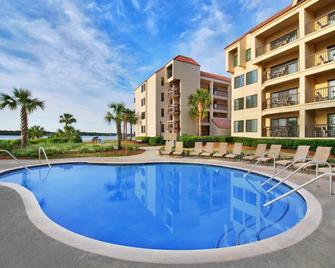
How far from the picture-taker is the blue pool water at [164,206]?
4828 mm

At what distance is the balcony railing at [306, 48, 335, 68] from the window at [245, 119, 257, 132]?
7.85 meters

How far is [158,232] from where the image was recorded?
5.03m

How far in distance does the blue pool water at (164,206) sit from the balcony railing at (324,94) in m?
12.8

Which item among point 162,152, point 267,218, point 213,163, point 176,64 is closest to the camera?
point 267,218

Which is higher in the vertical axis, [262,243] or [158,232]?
[262,243]

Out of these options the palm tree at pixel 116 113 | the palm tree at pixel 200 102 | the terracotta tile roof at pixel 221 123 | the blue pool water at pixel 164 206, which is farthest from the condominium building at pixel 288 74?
the palm tree at pixel 116 113

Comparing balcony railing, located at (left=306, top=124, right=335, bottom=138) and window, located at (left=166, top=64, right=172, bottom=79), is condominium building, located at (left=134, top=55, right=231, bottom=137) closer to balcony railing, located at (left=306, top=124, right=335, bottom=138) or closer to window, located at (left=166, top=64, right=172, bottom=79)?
window, located at (left=166, top=64, right=172, bottom=79)

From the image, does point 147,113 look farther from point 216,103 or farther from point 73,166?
point 73,166

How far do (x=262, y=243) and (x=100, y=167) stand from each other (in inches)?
474

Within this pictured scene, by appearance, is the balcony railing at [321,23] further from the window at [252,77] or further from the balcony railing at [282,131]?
the balcony railing at [282,131]

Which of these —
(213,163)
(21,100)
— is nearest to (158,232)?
(213,163)

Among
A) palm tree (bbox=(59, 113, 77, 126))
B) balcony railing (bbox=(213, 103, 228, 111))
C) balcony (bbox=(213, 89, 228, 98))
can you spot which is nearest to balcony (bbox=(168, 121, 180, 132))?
balcony railing (bbox=(213, 103, 228, 111))

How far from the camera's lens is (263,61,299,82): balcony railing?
2008 centimetres

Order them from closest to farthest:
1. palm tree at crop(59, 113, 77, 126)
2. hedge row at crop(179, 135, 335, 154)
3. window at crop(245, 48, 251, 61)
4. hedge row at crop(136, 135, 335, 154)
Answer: hedge row at crop(179, 135, 335, 154) → hedge row at crop(136, 135, 335, 154) → window at crop(245, 48, 251, 61) → palm tree at crop(59, 113, 77, 126)
